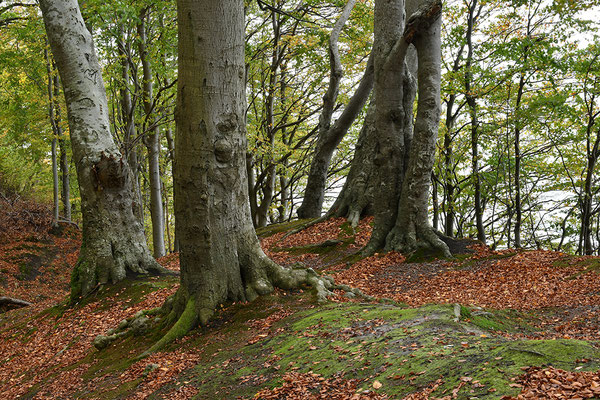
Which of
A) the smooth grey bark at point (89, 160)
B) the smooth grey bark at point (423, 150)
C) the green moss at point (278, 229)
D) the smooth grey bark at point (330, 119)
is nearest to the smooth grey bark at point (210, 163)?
the smooth grey bark at point (89, 160)

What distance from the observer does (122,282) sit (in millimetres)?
8141

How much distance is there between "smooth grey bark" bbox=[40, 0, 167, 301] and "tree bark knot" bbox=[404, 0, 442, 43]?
574 centimetres

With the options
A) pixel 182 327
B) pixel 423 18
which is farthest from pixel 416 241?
pixel 182 327

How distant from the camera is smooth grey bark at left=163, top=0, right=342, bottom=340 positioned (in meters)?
5.29

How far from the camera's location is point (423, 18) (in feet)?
26.1

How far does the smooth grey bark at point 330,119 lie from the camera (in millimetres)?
12430

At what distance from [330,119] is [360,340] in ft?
36.0

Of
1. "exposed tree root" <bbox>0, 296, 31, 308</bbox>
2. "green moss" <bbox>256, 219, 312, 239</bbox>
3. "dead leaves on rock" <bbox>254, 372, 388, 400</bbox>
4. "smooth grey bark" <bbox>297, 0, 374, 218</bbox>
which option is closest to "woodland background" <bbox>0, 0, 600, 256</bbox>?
"smooth grey bark" <bbox>297, 0, 374, 218</bbox>

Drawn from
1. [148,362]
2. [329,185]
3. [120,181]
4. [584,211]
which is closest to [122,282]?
[120,181]

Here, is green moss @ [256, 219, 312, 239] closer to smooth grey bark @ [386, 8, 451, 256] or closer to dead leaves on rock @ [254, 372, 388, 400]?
smooth grey bark @ [386, 8, 451, 256]

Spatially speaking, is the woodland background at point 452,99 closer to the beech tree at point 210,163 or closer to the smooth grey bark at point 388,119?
the smooth grey bark at point 388,119

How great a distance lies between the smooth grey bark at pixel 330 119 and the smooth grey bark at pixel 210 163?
7498mm

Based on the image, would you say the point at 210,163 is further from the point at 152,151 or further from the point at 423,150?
the point at 152,151

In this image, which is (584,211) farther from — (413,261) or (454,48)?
(413,261)
